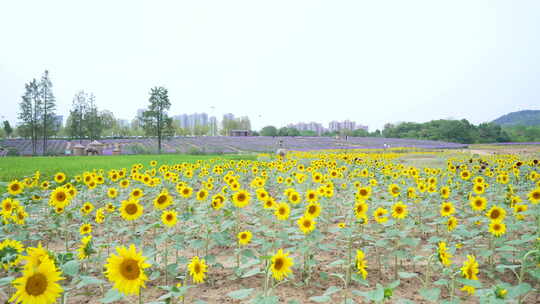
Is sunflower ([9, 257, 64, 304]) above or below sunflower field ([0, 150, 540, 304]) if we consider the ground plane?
above

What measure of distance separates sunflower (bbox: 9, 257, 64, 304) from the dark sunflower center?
0.32 meters

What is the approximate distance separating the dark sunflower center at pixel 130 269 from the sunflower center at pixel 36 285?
38 centimetres

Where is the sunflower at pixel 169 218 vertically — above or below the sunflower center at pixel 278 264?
above

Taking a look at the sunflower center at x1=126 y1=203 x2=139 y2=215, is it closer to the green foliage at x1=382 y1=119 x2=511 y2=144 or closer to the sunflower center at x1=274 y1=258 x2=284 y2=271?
the sunflower center at x1=274 y1=258 x2=284 y2=271

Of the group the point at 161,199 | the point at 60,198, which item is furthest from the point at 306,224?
the point at 60,198

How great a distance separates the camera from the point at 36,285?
160cm

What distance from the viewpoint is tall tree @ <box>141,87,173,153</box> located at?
43719 mm

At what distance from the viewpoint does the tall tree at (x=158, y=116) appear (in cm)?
4372

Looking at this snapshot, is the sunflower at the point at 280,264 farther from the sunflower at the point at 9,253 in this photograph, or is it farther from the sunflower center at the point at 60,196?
the sunflower center at the point at 60,196

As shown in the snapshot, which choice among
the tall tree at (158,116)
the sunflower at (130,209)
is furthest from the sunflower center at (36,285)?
the tall tree at (158,116)

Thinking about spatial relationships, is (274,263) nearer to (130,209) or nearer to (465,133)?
(130,209)

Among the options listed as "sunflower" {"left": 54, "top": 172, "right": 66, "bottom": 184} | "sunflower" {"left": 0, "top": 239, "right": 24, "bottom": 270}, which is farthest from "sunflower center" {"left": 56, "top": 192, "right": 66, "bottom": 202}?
"sunflower" {"left": 54, "top": 172, "right": 66, "bottom": 184}

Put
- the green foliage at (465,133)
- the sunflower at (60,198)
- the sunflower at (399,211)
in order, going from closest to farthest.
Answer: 1. the sunflower at (399,211)
2. the sunflower at (60,198)
3. the green foliage at (465,133)

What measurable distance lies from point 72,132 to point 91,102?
649cm
